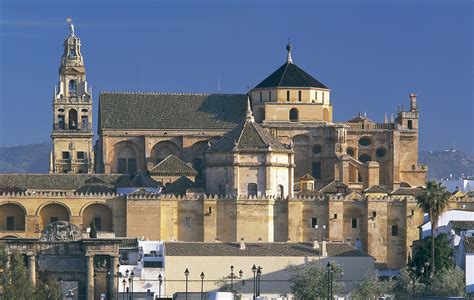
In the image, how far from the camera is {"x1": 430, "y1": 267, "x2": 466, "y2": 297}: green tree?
110 meters

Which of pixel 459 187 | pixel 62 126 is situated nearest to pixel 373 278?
pixel 62 126

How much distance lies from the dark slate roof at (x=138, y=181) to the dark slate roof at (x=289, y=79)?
49.7ft

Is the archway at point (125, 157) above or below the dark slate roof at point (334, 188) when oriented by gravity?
above

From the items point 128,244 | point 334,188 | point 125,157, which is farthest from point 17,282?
point 125,157

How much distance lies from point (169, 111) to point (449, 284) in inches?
1901

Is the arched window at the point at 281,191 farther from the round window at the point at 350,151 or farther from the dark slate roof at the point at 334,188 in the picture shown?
the round window at the point at 350,151

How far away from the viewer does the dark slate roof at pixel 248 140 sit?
139m

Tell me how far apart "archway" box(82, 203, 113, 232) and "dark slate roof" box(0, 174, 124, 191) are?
4.96m

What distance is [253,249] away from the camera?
127500 millimetres

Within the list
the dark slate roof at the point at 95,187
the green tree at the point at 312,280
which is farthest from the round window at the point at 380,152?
the green tree at the point at 312,280

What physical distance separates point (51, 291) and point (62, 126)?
152 feet

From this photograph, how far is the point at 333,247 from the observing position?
129 metres

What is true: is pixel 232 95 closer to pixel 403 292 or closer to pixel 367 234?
pixel 367 234

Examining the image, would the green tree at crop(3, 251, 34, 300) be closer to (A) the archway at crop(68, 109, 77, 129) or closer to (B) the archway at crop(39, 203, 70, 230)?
(B) the archway at crop(39, 203, 70, 230)
